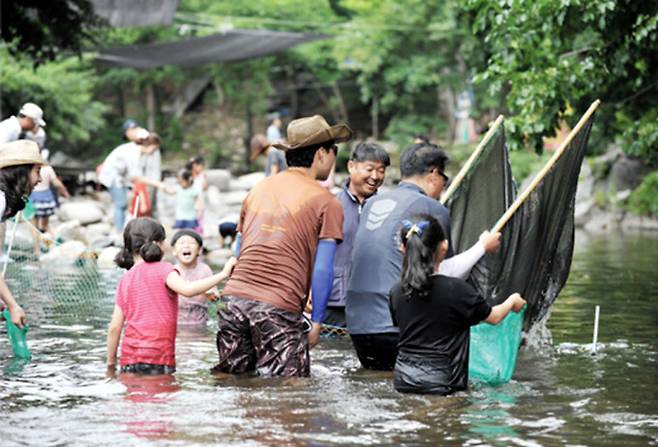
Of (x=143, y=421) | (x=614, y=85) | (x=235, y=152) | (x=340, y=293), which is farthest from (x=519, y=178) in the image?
(x=143, y=421)

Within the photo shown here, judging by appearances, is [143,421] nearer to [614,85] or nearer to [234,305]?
[234,305]

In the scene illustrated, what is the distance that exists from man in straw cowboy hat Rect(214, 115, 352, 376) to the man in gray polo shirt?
56 cm

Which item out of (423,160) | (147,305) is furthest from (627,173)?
(147,305)

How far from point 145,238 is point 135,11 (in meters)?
14.3

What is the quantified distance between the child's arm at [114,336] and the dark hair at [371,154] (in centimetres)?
210

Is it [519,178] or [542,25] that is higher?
[542,25]

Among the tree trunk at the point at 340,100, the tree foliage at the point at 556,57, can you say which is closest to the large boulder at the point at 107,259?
the tree foliage at the point at 556,57

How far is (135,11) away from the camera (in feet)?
71.7

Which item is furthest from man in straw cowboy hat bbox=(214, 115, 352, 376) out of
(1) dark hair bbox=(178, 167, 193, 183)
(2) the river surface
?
(1) dark hair bbox=(178, 167, 193, 183)

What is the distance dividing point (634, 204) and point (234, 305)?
77.8 ft

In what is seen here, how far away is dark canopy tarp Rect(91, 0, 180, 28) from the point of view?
21391 millimetres

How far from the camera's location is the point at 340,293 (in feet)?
31.3

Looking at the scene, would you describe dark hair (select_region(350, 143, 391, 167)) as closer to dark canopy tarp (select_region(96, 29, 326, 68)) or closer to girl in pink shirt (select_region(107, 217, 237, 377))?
girl in pink shirt (select_region(107, 217, 237, 377))

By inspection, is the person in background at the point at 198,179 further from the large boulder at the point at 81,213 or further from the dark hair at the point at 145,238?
the dark hair at the point at 145,238
